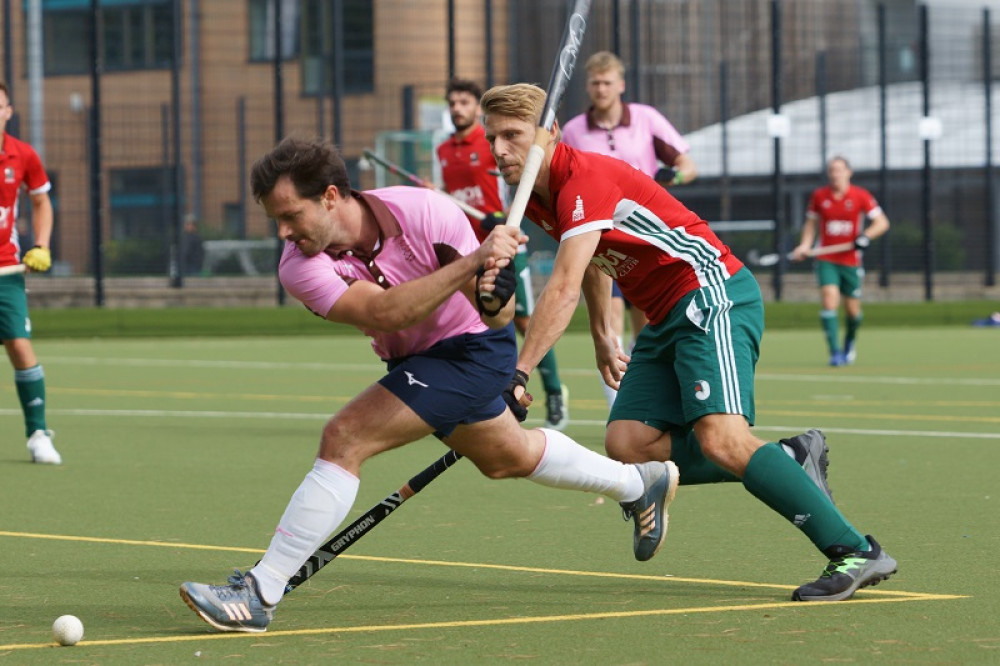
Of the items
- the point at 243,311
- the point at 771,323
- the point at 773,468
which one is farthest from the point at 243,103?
the point at 773,468

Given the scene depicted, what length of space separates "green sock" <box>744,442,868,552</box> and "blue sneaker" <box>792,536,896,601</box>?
4cm

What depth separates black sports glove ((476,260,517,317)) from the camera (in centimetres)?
493

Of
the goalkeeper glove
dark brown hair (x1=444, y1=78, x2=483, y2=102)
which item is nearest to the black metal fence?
dark brown hair (x1=444, y1=78, x2=483, y2=102)

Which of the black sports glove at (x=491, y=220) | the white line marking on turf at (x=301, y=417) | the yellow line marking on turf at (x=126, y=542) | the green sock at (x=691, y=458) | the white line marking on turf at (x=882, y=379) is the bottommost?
the white line marking on turf at (x=882, y=379)

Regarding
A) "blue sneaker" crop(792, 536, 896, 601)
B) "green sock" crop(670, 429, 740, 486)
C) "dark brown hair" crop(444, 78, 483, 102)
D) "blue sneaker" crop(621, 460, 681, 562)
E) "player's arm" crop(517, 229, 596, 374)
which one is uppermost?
"dark brown hair" crop(444, 78, 483, 102)

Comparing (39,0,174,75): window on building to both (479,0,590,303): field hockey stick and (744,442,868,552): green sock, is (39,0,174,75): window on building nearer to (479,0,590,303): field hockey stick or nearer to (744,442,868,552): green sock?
(479,0,590,303): field hockey stick

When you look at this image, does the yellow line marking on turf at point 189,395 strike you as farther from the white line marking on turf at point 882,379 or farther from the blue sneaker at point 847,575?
the blue sneaker at point 847,575

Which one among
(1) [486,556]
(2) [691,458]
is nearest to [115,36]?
(1) [486,556]

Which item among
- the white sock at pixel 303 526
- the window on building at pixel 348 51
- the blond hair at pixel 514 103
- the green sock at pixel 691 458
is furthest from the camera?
the window on building at pixel 348 51

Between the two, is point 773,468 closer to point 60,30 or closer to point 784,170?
point 784,170

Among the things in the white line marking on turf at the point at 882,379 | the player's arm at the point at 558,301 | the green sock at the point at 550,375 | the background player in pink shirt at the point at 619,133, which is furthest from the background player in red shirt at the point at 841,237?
the player's arm at the point at 558,301

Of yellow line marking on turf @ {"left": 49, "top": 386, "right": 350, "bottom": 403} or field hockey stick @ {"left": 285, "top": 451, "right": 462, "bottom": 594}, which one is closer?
field hockey stick @ {"left": 285, "top": 451, "right": 462, "bottom": 594}

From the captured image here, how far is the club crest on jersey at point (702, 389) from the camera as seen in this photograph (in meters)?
5.60

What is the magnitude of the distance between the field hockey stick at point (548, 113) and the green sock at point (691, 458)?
1055mm
